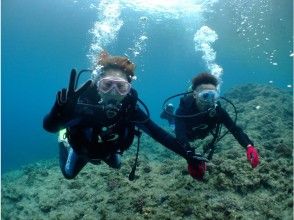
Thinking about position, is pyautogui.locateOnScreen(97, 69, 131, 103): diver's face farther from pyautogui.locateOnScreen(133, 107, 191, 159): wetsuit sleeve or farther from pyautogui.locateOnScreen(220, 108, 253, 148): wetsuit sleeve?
pyautogui.locateOnScreen(220, 108, 253, 148): wetsuit sleeve

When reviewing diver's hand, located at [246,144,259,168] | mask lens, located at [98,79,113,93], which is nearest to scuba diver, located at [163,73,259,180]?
diver's hand, located at [246,144,259,168]

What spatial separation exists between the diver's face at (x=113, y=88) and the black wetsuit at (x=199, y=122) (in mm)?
1874

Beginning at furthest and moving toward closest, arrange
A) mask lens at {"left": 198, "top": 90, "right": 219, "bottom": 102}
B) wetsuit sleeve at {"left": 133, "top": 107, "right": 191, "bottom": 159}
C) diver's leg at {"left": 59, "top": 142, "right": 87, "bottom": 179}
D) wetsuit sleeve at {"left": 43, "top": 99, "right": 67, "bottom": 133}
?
1. mask lens at {"left": 198, "top": 90, "right": 219, "bottom": 102}
2. diver's leg at {"left": 59, "top": 142, "right": 87, "bottom": 179}
3. wetsuit sleeve at {"left": 133, "top": 107, "right": 191, "bottom": 159}
4. wetsuit sleeve at {"left": 43, "top": 99, "right": 67, "bottom": 133}

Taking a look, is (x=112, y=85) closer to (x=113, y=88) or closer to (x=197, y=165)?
(x=113, y=88)

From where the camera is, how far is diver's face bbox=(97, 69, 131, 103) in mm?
5285

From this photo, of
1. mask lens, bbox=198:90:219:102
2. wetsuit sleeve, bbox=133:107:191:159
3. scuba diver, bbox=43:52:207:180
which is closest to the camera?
scuba diver, bbox=43:52:207:180

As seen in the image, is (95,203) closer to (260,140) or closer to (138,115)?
(138,115)

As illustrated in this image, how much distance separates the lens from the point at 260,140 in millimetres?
10867

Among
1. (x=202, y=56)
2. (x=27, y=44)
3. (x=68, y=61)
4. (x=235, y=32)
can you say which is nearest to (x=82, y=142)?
(x=235, y=32)

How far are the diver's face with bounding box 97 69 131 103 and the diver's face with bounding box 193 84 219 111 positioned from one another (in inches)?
86.6

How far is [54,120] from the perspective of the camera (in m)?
4.76

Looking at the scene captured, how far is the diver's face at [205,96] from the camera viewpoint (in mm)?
6949

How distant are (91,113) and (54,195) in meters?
4.87

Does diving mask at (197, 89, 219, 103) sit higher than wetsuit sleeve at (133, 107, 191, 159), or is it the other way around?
diving mask at (197, 89, 219, 103)
